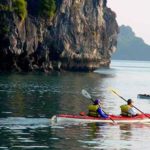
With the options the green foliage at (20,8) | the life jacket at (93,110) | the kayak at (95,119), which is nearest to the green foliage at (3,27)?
the green foliage at (20,8)

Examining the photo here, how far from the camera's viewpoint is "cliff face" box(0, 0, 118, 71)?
108 metres

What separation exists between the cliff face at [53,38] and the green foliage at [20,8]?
1.04 m

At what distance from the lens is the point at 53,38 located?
415ft

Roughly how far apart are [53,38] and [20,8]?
58.4ft

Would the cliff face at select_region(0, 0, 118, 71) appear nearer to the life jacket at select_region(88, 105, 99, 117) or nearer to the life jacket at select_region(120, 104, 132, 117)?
the life jacket at select_region(120, 104, 132, 117)

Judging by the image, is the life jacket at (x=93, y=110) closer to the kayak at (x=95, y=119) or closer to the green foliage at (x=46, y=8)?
the kayak at (x=95, y=119)

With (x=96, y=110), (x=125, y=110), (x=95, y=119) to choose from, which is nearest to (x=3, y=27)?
(x=125, y=110)

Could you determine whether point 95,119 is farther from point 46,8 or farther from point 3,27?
point 46,8

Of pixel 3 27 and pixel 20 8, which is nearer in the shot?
pixel 3 27

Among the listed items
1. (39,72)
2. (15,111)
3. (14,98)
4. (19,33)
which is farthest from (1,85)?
(39,72)

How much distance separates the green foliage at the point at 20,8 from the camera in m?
110

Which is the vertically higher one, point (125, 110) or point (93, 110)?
point (93, 110)

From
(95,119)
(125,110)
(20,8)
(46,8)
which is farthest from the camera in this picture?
(46,8)

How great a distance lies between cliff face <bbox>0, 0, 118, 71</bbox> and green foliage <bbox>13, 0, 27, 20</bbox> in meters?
1.04
